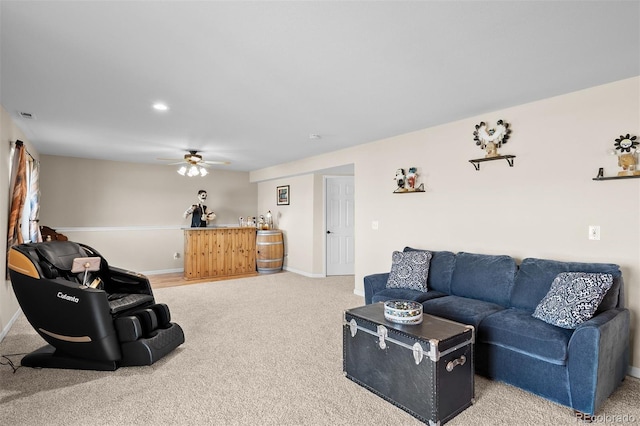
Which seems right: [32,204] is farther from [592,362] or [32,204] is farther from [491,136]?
[592,362]

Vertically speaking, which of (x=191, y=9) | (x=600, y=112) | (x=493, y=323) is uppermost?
(x=191, y=9)

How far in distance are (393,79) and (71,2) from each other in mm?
1985

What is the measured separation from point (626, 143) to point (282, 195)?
5.53 m

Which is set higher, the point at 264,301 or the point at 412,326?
the point at 412,326

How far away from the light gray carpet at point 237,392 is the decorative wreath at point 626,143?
1.70 m

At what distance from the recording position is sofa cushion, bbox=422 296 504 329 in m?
2.55

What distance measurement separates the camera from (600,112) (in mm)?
2680

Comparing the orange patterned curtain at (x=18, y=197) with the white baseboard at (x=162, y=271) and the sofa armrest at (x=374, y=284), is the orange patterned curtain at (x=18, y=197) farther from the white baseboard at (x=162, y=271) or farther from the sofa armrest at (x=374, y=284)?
the sofa armrest at (x=374, y=284)

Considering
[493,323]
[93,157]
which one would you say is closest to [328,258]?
[493,323]

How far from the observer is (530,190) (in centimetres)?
308

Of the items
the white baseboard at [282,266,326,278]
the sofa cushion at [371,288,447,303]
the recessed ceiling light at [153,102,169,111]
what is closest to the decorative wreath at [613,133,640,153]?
the sofa cushion at [371,288,447,303]

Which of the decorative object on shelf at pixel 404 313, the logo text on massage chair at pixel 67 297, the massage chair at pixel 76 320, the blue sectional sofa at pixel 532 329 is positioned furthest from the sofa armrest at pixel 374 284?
the logo text on massage chair at pixel 67 297

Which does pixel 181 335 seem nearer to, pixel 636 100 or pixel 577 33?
pixel 577 33

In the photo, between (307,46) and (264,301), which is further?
(264,301)
